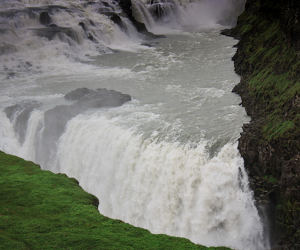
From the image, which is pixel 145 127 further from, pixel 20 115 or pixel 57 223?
pixel 20 115

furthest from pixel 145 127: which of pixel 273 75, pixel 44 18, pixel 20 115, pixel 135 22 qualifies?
pixel 135 22

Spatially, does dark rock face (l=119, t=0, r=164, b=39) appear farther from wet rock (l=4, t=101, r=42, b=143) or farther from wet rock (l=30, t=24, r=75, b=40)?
wet rock (l=4, t=101, r=42, b=143)

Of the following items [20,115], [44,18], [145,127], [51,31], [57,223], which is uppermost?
[44,18]

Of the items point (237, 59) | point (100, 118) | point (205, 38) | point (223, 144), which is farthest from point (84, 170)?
point (205, 38)

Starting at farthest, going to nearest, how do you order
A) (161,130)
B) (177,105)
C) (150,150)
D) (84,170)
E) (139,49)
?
(139,49) → (177,105) → (84,170) → (161,130) → (150,150)

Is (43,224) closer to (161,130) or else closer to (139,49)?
(161,130)

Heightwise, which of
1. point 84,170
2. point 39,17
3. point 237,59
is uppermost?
point 39,17

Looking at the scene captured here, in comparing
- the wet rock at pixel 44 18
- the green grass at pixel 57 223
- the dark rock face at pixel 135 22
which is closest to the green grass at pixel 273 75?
the green grass at pixel 57 223

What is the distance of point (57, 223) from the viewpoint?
871cm

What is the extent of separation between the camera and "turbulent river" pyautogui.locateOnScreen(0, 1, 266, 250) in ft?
41.7

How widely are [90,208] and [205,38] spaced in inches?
1224

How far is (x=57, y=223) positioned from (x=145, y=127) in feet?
28.8

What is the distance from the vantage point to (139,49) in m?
36.2

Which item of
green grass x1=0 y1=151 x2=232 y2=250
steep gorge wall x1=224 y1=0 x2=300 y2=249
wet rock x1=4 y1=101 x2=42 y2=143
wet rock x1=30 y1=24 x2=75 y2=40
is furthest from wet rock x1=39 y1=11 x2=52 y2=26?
green grass x1=0 y1=151 x2=232 y2=250
